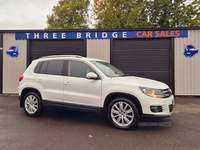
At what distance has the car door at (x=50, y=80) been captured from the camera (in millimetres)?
4820

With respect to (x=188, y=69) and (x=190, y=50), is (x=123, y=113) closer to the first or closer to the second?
(x=188, y=69)

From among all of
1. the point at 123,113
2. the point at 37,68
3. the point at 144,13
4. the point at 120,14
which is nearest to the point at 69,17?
the point at 120,14

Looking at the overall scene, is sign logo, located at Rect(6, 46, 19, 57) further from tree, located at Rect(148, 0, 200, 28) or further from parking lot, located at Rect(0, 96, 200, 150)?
tree, located at Rect(148, 0, 200, 28)

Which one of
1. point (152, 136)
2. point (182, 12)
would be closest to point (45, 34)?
point (152, 136)

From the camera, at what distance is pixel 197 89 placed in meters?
9.43

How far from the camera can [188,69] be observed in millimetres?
9523

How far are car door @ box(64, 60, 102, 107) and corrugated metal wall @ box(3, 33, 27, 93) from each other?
21.7 ft

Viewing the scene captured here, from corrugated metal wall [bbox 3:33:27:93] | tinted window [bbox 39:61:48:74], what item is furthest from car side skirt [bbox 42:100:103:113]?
corrugated metal wall [bbox 3:33:27:93]

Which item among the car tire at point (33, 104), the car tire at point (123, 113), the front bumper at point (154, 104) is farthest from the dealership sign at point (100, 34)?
the front bumper at point (154, 104)

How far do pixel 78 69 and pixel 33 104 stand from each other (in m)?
1.89

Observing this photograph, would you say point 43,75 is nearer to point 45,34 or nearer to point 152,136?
point 152,136

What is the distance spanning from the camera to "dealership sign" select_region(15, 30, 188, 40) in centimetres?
964

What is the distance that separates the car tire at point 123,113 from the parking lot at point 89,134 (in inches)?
6.5

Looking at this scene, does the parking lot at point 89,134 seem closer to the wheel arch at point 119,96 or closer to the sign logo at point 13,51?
the wheel arch at point 119,96
